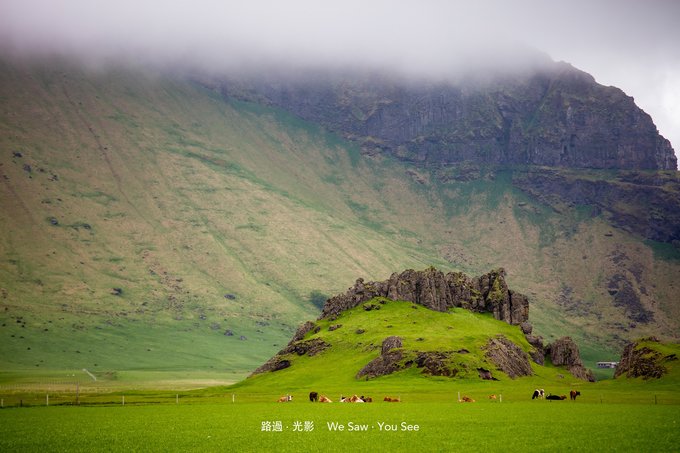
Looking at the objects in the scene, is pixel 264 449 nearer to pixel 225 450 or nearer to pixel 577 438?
pixel 225 450

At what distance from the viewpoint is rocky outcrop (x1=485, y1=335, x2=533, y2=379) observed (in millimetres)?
175750

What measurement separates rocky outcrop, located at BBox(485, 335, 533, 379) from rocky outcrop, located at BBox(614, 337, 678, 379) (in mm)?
24231

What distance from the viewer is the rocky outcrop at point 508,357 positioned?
577ft

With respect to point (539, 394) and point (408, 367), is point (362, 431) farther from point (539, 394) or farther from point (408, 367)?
point (408, 367)

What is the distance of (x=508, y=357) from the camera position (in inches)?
7195

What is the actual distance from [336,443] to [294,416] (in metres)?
25.2

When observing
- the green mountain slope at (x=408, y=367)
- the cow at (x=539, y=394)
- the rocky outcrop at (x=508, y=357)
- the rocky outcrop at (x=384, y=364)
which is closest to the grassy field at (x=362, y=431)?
the cow at (x=539, y=394)

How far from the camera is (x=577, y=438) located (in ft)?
166

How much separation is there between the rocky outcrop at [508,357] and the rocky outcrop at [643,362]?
79.5ft

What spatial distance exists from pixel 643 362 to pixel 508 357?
1359 inches

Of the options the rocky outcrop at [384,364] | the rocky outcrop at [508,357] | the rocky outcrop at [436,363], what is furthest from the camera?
the rocky outcrop at [508,357]

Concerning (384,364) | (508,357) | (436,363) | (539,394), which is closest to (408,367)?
(384,364)

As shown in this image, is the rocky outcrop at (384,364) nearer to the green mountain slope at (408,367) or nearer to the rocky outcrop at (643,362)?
the green mountain slope at (408,367)

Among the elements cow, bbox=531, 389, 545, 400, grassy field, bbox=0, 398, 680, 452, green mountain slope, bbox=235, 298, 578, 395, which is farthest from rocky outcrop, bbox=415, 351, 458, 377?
grassy field, bbox=0, 398, 680, 452
